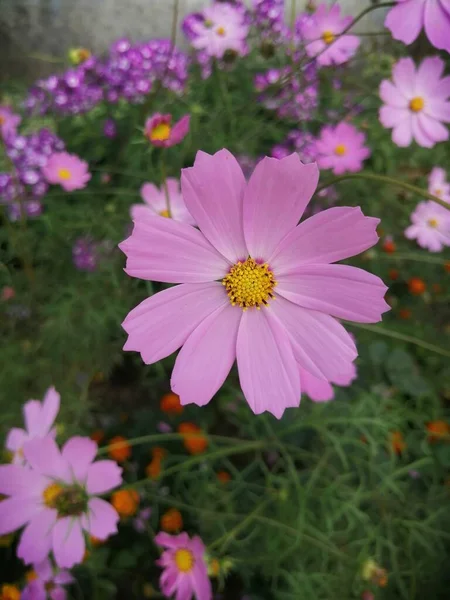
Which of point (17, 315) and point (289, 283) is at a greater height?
point (17, 315)

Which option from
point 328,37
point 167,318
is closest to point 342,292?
point 167,318

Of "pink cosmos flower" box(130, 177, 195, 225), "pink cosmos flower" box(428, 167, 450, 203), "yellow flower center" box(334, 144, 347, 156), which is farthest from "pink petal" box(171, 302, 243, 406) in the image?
"pink cosmos flower" box(428, 167, 450, 203)

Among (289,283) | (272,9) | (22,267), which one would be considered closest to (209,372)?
(289,283)

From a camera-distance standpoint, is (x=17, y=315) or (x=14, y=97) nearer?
(x=17, y=315)

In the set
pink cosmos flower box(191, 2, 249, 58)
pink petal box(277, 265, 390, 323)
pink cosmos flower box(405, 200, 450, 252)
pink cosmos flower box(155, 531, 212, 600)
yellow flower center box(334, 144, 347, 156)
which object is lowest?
pink cosmos flower box(155, 531, 212, 600)

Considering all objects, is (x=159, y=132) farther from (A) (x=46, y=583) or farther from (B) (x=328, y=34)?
(A) (x=46, y=583)

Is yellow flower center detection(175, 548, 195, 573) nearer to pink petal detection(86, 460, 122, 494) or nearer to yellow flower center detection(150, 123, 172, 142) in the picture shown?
pink petal detection(86, 460, 122, 494)

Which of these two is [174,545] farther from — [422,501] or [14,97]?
[14,97]
